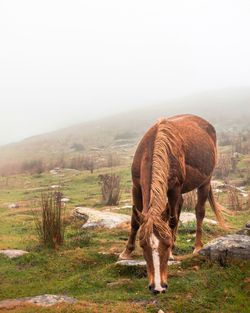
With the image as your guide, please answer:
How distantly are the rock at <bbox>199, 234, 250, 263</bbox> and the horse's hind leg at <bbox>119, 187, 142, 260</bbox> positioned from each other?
4.25 ft

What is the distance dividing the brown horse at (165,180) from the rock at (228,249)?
0.70 metres

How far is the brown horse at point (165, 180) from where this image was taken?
6137mm

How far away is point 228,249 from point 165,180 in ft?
6.30

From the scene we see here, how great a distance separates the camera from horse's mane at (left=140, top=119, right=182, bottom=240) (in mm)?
6203

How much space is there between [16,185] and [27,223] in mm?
13219

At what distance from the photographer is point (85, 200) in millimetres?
19266

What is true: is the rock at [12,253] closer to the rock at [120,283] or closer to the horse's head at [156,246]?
the rock at [120,283]

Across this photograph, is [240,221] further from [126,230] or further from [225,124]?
[225,124]

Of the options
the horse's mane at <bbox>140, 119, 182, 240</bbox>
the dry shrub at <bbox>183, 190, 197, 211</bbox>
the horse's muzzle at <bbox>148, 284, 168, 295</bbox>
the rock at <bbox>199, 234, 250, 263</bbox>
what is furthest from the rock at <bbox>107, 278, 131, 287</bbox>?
the dry shrub at <bbox>183, 190, 197, 211</bbox>

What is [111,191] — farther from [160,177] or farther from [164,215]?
[164,215]

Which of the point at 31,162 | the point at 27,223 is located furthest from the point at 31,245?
the point at 31,162

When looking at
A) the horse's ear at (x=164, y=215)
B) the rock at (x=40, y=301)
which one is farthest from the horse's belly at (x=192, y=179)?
the rock at (x=40, y=301)

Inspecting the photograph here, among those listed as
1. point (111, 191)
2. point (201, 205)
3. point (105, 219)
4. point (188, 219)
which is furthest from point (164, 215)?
point (111, 191)

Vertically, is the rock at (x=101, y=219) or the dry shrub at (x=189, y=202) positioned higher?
the rock at (x=101, y=219)
